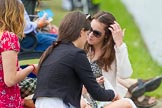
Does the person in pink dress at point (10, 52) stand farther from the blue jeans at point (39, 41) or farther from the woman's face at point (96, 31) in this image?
the blue jeans at point (39, 41)

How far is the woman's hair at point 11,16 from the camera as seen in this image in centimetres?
369

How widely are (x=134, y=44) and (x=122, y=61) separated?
421 centimetres

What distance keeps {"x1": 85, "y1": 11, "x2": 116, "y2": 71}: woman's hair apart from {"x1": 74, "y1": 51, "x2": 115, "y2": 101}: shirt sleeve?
76cm

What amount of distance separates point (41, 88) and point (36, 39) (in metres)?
1.81

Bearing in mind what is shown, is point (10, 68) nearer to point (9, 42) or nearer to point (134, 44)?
point (9, 42)

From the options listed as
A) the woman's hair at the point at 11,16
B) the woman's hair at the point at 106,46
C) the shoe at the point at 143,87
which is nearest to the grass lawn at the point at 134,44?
the shoe at the point at 143,87

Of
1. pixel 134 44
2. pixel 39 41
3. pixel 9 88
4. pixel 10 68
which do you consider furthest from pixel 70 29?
pixel 134 44

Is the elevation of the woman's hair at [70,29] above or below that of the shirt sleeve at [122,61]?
above

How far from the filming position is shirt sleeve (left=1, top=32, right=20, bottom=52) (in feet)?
11.8

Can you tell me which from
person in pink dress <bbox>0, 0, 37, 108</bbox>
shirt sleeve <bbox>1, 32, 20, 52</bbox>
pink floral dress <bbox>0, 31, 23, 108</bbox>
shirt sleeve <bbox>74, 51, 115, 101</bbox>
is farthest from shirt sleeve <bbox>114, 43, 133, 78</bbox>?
shirt sleeve <bbox>1, 32, 20, 52</bbox>

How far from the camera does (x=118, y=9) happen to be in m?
11.5

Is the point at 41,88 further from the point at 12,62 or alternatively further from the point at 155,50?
the point at 155,50

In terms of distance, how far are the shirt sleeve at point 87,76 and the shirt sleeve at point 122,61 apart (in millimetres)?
664

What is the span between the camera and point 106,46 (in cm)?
448
